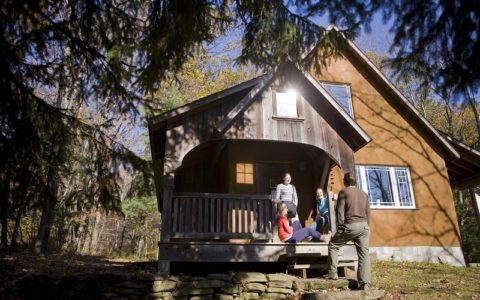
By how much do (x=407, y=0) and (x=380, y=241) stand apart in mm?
9936

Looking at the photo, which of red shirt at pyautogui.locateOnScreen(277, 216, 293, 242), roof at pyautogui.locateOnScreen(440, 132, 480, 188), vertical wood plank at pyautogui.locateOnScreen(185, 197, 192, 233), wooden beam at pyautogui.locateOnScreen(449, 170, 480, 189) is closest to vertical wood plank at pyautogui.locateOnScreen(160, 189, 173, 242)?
vertical wood plank at pyautogui.locateOnScreen(185, 197, 192, 233)

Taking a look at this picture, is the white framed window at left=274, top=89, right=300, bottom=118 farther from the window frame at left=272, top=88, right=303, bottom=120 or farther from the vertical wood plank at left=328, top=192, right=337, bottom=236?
the vertical wood plank at left=328, top=192, right=337, bottom=236

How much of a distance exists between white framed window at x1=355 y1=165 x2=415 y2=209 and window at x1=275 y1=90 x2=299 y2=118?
181 inches

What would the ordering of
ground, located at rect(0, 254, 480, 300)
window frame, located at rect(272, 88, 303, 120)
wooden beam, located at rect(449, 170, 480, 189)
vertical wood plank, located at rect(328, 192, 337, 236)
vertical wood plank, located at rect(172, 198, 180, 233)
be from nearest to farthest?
ground, located at rect(0, 254, 480, 300), vertical wood plank, located at rect(172, 198, 180, 233), vertical wood plank, located at rect(328, 192, 337, 236), window frame, located at rect(272, 88, 303, 120), wooden beam, located at rect(449, 170, 480, 189)

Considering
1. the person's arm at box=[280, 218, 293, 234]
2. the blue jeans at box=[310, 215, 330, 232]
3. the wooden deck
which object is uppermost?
the blue jeans at box=[310, 215, 330, 232]

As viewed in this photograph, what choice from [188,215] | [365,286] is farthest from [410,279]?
[188,215]

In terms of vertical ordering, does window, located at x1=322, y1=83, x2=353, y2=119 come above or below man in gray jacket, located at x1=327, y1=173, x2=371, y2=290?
above

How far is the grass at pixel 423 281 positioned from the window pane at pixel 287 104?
4.49 m

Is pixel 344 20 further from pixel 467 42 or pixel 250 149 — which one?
pixel 250 149

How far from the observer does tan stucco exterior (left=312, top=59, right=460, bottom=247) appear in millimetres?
12344

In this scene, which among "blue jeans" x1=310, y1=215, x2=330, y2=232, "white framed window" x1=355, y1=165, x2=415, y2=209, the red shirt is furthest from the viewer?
"white framed window" x1=355, y1=165, x2=415, y2=209

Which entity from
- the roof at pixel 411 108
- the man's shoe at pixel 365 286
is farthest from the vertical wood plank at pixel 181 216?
the roof at pixel 411 108

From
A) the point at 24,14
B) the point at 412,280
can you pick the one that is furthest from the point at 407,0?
the point at 412,280

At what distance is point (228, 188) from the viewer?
1068cm
